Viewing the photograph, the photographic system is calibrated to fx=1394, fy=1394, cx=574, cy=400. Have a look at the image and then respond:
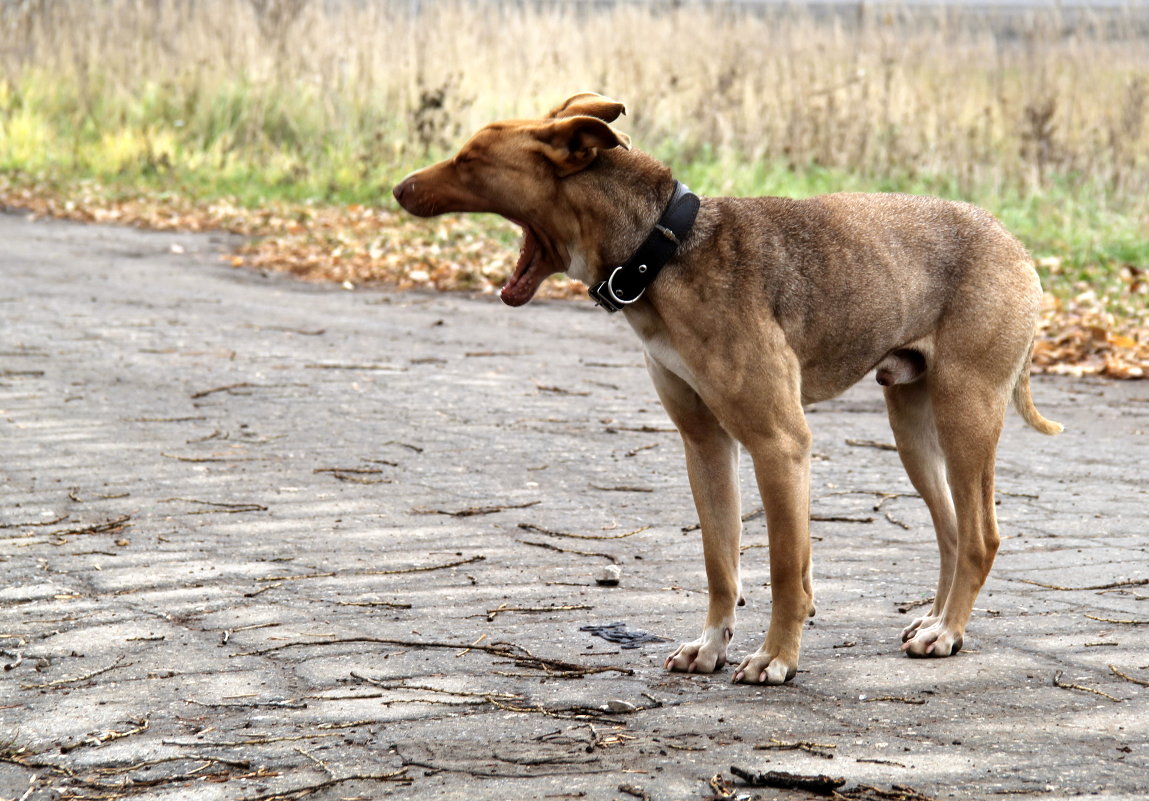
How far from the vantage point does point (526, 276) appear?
4.39 meters

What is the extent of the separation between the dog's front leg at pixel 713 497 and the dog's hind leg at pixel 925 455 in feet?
2.56

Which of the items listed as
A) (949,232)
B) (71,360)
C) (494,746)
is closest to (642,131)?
(71,360)

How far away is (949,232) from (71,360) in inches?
253

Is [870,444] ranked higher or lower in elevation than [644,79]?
lower

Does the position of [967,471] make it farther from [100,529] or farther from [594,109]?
[100,529]

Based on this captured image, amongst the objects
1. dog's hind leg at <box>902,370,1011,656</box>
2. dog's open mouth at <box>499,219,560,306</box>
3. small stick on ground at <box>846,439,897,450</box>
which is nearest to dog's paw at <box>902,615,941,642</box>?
dog's hind leg at <box>902,370,1011,656</box>

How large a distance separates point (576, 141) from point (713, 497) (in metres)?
1.24

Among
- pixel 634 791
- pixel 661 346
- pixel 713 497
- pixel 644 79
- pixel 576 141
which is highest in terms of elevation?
pixel 576 141

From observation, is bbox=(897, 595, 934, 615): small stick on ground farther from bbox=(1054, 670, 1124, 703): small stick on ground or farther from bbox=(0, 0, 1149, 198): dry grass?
bbox=(0, 0, 1149, 198): dry grass

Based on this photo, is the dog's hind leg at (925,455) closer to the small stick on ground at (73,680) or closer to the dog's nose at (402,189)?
the dog's nose at (402,189)

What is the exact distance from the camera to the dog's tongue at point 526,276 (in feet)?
14.4

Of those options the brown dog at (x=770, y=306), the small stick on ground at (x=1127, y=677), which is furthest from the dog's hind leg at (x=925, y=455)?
the small stick on ground at (x=1127, y=677)

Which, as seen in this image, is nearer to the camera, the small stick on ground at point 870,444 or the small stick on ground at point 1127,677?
the small stick on ground at point 1127,677

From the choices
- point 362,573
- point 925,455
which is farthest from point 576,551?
point 925,455
